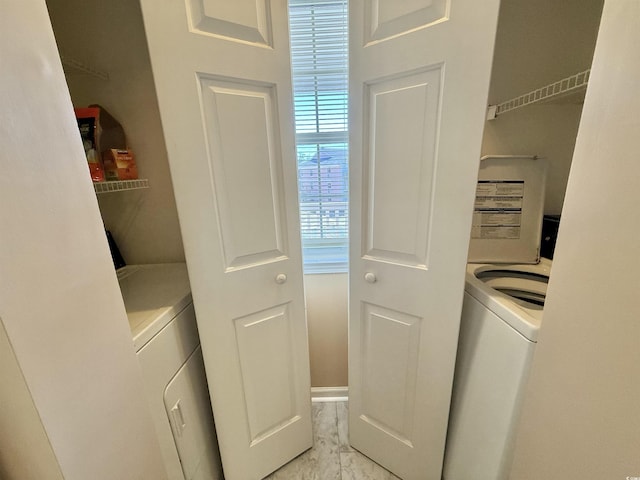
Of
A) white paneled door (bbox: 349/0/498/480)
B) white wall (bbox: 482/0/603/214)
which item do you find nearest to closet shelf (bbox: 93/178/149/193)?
white paneled door (bbox: 349/0/498/480)

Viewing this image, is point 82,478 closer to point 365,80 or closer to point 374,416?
point 374,416

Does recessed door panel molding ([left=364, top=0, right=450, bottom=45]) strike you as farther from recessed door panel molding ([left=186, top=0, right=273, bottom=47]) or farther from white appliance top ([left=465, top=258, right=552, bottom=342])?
white appliance top ([left=465, top=258, right=552, bottom=342])

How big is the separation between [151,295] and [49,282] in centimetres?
58

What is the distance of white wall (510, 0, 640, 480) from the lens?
414mm

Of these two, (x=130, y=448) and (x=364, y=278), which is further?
(x=364, y=278)

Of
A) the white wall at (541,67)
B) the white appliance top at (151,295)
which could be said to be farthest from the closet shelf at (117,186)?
the white wall at (541,67)

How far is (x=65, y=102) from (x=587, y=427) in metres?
1.24

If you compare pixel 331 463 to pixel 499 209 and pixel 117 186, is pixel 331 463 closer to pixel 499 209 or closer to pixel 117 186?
pixel 499 209

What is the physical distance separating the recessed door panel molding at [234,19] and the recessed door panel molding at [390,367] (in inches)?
42.2

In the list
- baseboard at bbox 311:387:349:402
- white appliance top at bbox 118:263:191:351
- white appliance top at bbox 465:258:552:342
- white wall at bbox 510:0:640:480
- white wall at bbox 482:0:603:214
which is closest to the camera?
white wall at bbox 510:0:640:480

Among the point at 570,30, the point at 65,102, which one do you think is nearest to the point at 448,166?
the point at 65,102

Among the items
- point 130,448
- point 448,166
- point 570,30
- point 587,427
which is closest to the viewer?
point 587,427

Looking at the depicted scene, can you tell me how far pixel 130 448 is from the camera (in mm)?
659

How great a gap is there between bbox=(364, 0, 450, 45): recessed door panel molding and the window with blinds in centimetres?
44
